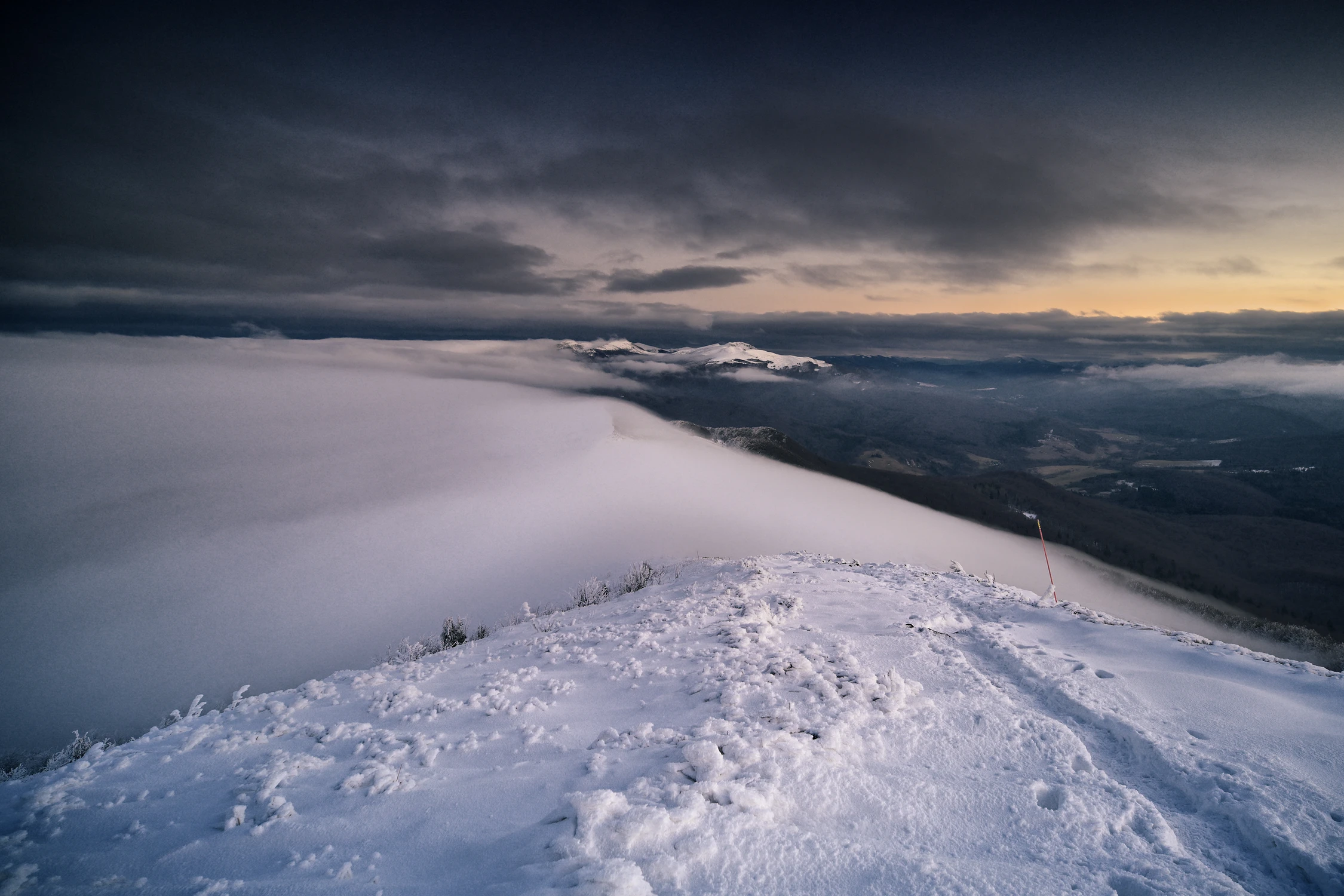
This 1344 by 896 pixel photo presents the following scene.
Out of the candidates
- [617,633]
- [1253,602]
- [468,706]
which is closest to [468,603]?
[617,633]

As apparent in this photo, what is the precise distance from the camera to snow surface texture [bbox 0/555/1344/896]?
4031mm

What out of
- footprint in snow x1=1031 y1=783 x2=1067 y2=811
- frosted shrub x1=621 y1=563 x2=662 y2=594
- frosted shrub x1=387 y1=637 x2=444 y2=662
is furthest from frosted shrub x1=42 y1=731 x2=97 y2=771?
frosted shrub x1=621 y1=563 x2=662 y2=594

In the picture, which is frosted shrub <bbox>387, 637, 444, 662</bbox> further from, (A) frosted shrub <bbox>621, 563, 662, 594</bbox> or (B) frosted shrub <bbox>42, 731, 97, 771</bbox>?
(A) frosted shrub <bbox>621, 563, 662, 594</bbox>

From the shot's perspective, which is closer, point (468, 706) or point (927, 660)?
point (468, 706)

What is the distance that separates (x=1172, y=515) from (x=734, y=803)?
9517 inches

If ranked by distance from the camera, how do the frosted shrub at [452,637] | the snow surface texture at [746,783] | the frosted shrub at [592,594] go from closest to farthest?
the snow surface texture at [746,783]
the frosted shrub at [452,637]
the frosted shrub at [592,594]

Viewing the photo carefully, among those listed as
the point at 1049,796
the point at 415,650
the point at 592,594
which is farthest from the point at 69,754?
the point at 1049,796

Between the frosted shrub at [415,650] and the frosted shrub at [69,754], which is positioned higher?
the frosted shrub at [69,754]

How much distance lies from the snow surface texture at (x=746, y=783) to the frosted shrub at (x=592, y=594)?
37.6 ft

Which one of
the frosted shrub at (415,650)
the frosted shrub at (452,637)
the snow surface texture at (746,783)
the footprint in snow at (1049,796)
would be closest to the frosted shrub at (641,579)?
the frosted shrub at (452,637)

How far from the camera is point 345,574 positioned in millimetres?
43469

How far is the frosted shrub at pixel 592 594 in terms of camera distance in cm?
2088

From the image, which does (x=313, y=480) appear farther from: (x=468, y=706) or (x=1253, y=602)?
(x=1253, y=602)

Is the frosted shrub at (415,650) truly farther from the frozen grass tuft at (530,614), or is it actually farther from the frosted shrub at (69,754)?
the frosted shrub at (69,754)
